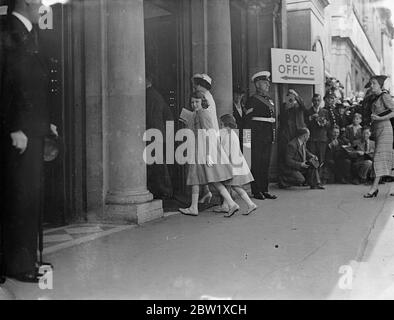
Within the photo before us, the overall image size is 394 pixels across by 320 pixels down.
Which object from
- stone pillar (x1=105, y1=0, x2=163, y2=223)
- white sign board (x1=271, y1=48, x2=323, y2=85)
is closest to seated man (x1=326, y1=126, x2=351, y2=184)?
white sign board (x1=271, y1=48, x2=323, y2=85)

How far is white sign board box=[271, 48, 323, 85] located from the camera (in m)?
9.51

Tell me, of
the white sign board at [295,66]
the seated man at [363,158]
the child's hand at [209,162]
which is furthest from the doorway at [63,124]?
the seated man at [363,158]

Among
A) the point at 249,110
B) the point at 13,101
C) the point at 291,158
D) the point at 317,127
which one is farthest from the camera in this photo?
the point at 317,127

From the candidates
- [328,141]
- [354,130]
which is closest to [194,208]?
[328,141]

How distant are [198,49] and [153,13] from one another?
1.13 meters

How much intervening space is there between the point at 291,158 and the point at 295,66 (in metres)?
2.19

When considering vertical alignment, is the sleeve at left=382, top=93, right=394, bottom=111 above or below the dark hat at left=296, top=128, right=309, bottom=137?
above

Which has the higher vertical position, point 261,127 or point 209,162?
point 261,127

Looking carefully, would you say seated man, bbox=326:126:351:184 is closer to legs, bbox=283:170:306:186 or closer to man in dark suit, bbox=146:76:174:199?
legs, bbox=283:170:306:186

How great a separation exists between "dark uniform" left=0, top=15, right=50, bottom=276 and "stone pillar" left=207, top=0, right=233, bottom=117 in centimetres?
446

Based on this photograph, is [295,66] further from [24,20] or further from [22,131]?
[22,131]

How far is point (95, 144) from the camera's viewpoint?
18.1 feet

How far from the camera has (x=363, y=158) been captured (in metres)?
9.41
